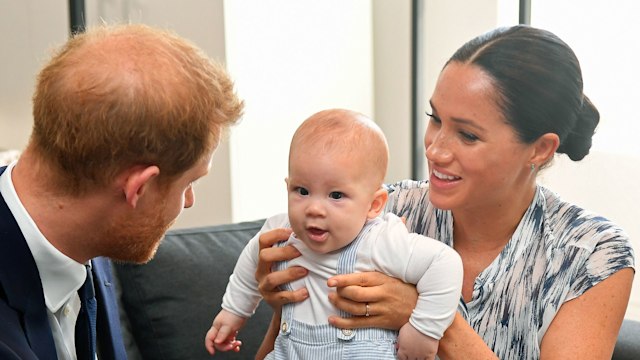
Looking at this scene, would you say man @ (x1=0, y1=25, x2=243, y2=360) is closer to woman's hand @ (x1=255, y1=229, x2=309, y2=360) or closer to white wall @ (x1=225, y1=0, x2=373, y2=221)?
woman's hand @ (x1=255, y1=229, x2=309, y2=360)

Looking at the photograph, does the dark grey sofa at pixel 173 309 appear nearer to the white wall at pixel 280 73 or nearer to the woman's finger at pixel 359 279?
the woman's finger at pixel 359 279

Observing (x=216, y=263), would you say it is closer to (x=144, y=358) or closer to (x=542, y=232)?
(x=144, y=358)

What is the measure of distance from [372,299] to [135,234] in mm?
438

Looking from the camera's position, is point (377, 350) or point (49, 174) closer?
point (49, 174)

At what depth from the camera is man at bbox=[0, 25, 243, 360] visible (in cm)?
134

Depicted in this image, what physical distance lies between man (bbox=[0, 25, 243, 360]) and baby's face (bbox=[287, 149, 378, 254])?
179mm

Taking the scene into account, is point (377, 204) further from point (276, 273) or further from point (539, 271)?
point (539, 271)

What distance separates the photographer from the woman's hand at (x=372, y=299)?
1.57 meters

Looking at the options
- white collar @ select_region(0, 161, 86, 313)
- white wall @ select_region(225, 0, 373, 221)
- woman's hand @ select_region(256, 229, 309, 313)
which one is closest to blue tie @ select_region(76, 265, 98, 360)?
white collar @ select_region(0, 161, 86, 313)

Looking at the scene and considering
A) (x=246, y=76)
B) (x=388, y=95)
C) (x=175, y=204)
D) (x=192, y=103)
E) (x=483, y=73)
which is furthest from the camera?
(x=388, y=95)

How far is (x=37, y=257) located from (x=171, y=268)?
0.97 meters

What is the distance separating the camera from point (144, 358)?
237cm

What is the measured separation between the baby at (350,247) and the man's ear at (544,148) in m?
0.39

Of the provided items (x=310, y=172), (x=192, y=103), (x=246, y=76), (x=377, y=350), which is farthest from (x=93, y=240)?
(x=246, y=76)
